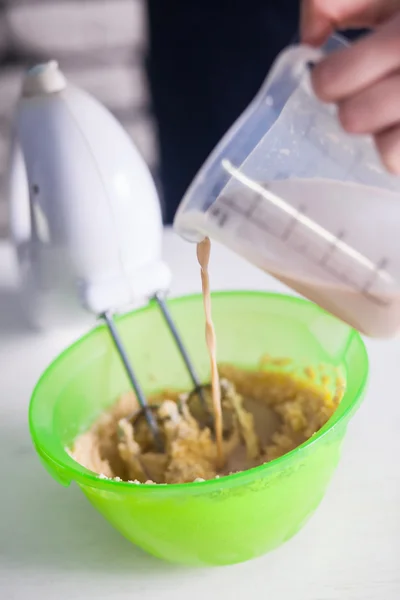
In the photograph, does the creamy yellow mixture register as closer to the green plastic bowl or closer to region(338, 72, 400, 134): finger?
the green plastic bowl

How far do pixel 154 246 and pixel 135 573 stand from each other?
0.36 metres

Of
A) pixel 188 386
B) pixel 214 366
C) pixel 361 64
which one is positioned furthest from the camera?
pixel 188 386

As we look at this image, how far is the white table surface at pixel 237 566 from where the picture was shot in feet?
1.68

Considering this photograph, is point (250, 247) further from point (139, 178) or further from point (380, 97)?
point (139, 178)

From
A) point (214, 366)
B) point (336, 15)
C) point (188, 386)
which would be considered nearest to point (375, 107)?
point (336, 15)

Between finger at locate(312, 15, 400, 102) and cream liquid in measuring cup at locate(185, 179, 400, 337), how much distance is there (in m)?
0.07

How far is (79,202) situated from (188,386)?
0.22 metres

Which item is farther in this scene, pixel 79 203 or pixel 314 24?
pixel 79 203

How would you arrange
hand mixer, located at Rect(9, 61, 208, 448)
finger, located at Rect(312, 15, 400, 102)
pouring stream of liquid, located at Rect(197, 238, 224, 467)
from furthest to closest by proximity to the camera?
hand mixer, located at Rect(9, 61, 208, 448) → pouring stream of liquid, located at Rect(197, 238, 224, 467) → finger, located at Rect(312, 15, 400, 102)

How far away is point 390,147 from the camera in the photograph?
479mm

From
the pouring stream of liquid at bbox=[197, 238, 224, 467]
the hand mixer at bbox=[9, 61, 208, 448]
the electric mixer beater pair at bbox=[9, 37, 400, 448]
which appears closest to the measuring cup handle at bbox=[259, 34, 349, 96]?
the electric mixer beater pair at bbox=[9, 37, 400, 448]

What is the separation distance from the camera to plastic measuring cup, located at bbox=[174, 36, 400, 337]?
465mm

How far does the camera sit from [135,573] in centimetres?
54

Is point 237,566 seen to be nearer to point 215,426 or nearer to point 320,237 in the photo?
point 215,426
